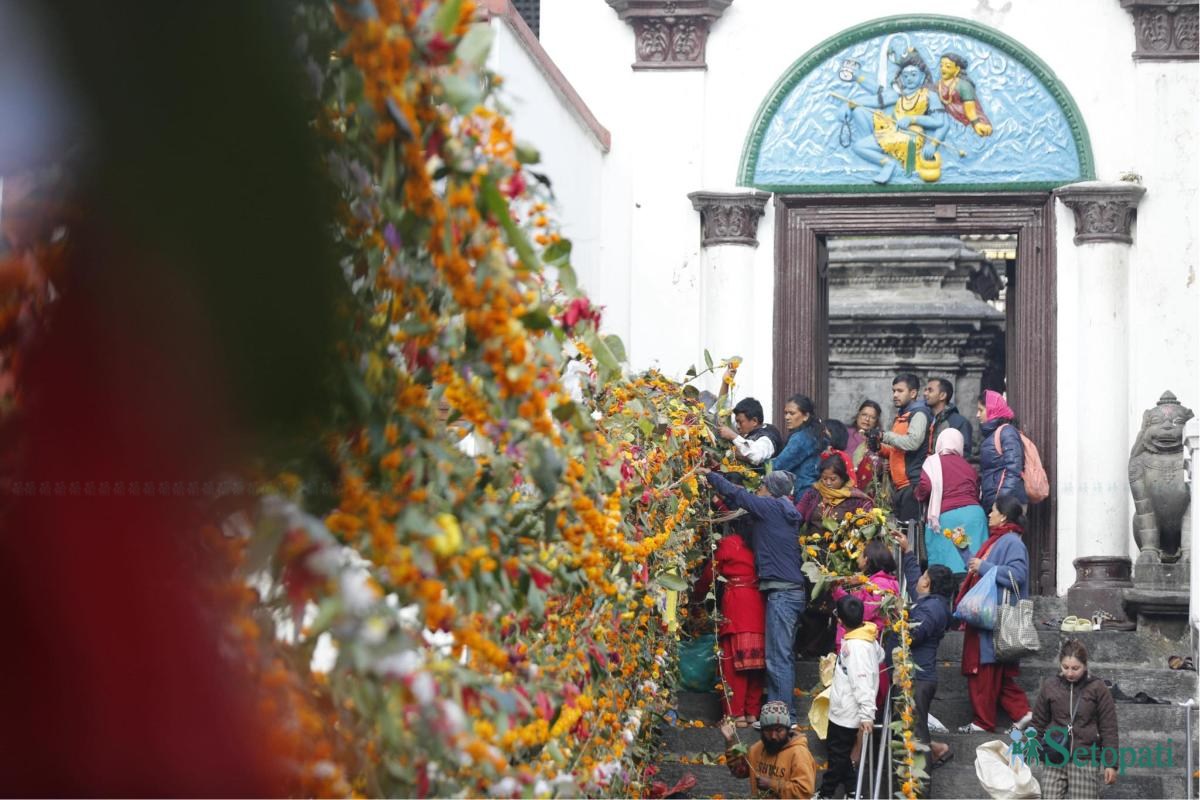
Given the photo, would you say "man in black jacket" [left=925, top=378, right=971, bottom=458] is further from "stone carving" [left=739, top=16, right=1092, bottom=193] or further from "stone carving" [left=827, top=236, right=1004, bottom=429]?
"stone carving" [left=827, top=236, right=1004, bottom=429]

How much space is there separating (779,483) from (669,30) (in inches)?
202

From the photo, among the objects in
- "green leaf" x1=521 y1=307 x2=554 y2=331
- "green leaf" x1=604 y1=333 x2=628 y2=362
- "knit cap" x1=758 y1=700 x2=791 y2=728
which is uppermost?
"green leaf" x1=521 y1=307 x2=554 y2=331

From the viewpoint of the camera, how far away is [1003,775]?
9.32m

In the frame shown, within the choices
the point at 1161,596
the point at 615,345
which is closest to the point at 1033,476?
the point at 1161,596

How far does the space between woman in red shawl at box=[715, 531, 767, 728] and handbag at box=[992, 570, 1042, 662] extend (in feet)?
4.42

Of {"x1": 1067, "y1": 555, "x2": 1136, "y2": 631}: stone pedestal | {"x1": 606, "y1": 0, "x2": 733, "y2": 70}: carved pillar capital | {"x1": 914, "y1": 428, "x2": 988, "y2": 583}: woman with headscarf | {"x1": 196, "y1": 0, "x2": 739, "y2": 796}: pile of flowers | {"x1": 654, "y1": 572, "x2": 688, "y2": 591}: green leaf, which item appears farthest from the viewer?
{"x1": 606, "y1": 0, "x2": 733, "y2": 70}: carved pillar capital

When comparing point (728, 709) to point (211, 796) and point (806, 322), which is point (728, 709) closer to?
point (806, 322)

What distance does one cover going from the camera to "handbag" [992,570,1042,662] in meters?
10.2

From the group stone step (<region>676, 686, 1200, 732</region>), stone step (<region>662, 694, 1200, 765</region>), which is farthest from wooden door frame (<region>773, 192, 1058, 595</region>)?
stone step (<region>662, 694, 1200, 765</region>)

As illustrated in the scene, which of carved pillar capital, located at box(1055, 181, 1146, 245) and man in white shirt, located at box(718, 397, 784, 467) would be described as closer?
man in white shirt, located at box(718, 397, 784, 467)

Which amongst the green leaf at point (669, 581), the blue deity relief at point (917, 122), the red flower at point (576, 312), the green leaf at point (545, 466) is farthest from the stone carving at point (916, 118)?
the green leaf at point (545, 466)

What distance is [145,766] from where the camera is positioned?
3.04 m

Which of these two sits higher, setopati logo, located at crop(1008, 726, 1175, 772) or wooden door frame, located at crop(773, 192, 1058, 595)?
wooden door frame, located at crop(773, 192, 1058, 595)

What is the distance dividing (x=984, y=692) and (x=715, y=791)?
69.6 inches
